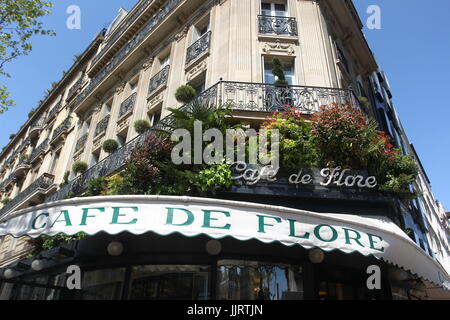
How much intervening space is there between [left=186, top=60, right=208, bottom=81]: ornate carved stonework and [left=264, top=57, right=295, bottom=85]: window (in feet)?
6.92

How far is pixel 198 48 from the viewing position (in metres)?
11.8

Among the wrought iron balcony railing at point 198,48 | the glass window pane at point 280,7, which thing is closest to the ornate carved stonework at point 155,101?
the wrought iron balcony railing at point 198,48

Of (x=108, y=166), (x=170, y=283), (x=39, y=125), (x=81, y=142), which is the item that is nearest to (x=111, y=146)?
(x=108, y=166)

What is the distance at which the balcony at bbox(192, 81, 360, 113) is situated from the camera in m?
8.58

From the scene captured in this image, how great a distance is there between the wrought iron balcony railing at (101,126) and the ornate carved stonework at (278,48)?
8.32m

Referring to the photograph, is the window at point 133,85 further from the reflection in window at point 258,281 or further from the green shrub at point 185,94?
the reflection in window at point 258,281

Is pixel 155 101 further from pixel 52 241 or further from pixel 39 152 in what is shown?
pixel 39 152

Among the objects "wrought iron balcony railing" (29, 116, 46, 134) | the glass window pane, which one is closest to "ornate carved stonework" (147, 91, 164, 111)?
the glass window pane

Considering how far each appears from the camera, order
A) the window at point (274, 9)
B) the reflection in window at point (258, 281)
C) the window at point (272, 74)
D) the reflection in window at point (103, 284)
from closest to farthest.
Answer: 1. the reflection in window at point (258, 281)
2. the reflection in window at point (103, 284)
3. the window at point (272, 74)
4. the window at point (274, 9)

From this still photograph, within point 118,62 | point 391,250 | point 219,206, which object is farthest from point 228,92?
point 118,62

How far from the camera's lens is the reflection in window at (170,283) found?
604 cm

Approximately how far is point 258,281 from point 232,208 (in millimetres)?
1850
